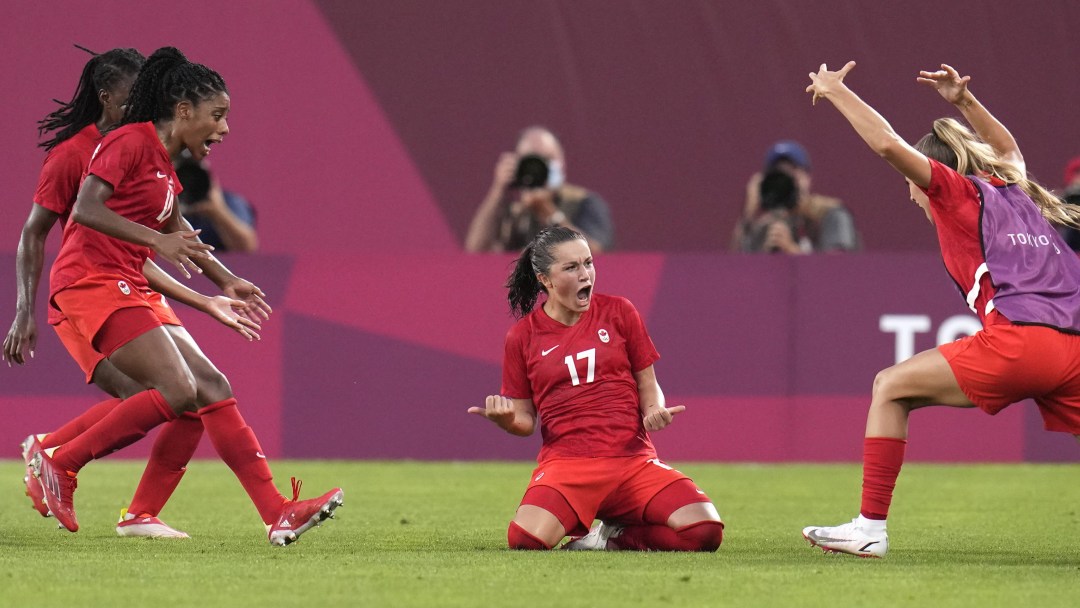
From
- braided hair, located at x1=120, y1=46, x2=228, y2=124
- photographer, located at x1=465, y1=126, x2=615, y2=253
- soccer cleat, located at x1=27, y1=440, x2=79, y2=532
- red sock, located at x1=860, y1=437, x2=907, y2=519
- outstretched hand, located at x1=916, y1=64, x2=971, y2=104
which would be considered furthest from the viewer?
photographer, located at x1=465, y1=126, x2=615, y2=253

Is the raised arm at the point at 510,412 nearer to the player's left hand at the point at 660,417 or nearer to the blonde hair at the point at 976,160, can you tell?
the player's left hand at the point at 660,417

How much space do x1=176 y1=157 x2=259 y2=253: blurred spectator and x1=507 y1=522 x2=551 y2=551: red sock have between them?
17.4 feet

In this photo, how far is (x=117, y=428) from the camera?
6.18 meters

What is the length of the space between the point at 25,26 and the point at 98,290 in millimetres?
7675

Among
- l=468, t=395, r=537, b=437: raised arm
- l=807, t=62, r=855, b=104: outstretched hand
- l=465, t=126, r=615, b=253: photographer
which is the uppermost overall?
l=465, t=126, r=615, b=253: photographer

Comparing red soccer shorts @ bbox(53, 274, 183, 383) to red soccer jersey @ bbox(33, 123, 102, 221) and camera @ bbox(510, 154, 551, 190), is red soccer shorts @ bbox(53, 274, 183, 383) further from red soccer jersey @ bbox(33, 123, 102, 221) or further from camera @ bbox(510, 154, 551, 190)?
camera @ bbox(510, 154, 551, 190)

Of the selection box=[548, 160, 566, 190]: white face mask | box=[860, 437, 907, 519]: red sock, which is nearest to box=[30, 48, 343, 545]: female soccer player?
box=[860, 437, 907, 519]: red sock

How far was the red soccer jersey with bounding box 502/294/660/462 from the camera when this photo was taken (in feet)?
20.2

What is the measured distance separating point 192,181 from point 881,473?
6.28m

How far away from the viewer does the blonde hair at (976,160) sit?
18.4 ft

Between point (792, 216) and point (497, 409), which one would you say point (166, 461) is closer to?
point (497, 409)

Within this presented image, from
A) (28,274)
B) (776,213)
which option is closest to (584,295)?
(28,274)

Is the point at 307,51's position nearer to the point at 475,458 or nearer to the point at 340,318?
the point at 340,318

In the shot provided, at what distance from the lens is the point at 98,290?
604cm
